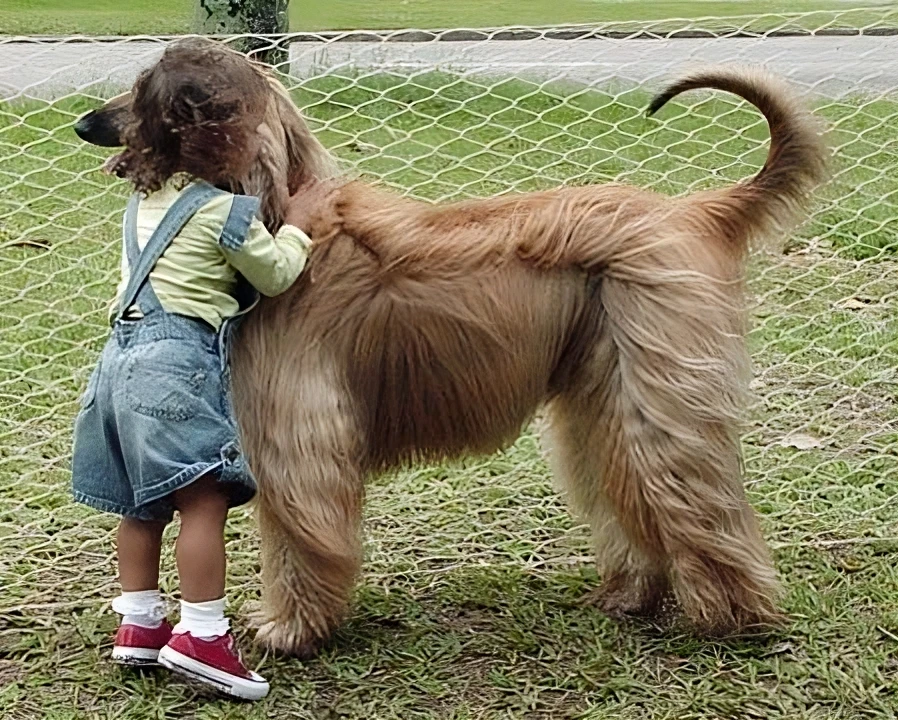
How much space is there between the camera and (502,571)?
3.58m

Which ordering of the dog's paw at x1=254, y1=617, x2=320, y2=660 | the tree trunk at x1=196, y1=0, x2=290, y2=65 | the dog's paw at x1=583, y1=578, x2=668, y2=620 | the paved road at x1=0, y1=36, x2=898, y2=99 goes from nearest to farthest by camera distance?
the dog's paw at x1=254, y1=617, x2=320, y2=660
the dog's paw at x1=583, y1=578, x2=668, y2=620
the paved road at x1=0, y1=36, x2=898, y2=99
the tree trunk at x1=196, y1=0, x2=290, y2=65

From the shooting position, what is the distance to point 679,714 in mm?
2883

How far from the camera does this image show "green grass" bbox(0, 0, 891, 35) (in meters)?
8.09

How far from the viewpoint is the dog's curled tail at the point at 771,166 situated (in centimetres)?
307

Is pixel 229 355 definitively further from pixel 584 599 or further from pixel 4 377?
pixel 4 377

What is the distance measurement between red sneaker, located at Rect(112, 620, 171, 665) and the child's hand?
3.33 ft

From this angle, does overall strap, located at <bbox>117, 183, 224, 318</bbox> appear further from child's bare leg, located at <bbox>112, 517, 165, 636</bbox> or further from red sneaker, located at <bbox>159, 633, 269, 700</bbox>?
red sneaker, located at <bbox>159, 633, 269, 700</bbox>

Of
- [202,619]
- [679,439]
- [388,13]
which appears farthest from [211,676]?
[388,13]

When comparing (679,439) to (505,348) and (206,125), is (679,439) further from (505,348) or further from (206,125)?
(206,125)

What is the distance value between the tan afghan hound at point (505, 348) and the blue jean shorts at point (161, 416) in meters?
0.12

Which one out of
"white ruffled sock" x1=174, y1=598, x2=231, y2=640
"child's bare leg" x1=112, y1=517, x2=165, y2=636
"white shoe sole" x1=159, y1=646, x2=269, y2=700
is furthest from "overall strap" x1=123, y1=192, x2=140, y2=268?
"white shoe sole" x1=159, y1=646, x2=269, y2=700

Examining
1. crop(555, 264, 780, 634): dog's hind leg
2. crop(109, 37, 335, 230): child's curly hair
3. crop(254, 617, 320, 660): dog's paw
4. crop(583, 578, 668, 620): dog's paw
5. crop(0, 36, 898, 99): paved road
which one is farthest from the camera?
crop(0, 36, 898, 99): paved road

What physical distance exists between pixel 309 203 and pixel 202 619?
0.97m

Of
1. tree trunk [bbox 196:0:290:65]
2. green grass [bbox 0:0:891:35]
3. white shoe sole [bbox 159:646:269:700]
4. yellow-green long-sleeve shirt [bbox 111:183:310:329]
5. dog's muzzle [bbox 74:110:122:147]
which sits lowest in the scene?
green grass [bbox 0:0:891:35]
